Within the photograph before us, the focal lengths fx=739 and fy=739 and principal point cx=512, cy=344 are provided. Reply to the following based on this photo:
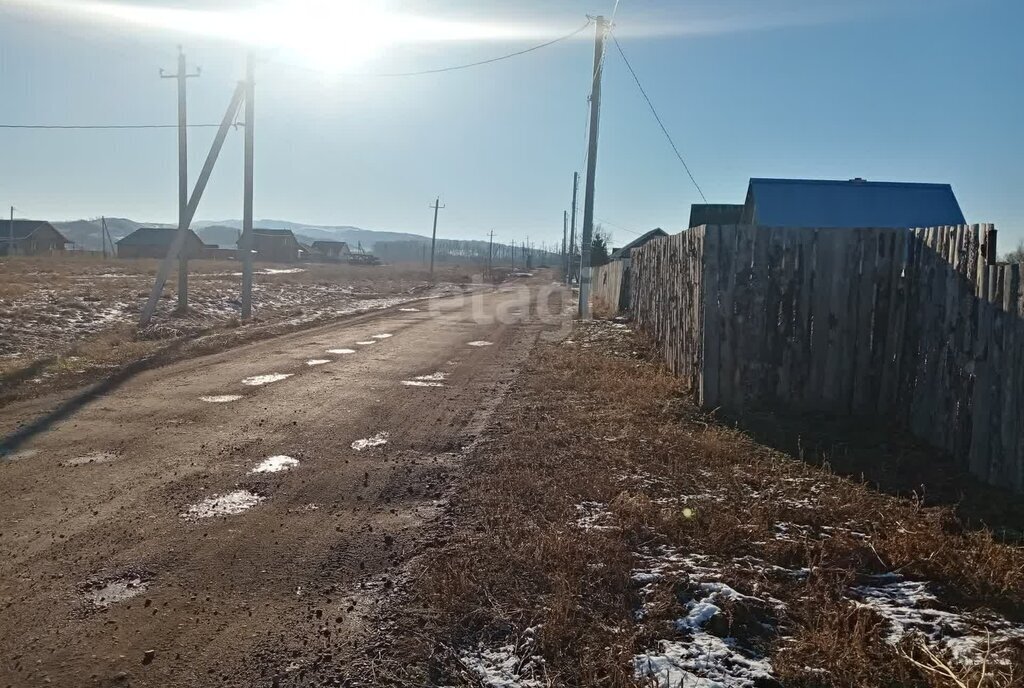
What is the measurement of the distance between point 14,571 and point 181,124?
1713 cm

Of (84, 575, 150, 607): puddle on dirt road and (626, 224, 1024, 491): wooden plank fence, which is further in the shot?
(626, 224, 1024, 491): wooden plank fence

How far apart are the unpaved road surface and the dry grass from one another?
36 centimetres

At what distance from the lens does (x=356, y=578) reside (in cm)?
370

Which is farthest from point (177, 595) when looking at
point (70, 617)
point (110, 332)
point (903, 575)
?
point (110, 332)

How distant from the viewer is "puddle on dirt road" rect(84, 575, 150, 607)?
342 centimetres

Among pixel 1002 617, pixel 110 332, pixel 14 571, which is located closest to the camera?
A: pixel 1002 617

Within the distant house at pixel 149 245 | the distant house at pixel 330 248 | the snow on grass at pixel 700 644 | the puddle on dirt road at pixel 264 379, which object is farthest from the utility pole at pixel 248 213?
the distant house at pixel 330 248

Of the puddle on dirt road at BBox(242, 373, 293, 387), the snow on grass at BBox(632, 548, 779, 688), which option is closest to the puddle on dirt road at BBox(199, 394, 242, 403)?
the puddle on dirt road at BBox(242, 373, 293, 387)

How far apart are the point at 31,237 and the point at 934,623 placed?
92.0 meters

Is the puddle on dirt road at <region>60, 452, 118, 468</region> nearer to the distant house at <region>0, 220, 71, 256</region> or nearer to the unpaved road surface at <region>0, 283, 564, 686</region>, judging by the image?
the unpaved road surface at <region>0, 283, 564, 686</region>

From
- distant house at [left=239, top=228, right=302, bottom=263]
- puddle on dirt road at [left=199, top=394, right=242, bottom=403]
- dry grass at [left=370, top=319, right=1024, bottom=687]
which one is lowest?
puddle on dirt road at [left=199, top=394, right=242, bottom=403]

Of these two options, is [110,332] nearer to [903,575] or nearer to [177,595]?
[177,595]

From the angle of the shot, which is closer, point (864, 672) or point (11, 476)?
point (864, 672)

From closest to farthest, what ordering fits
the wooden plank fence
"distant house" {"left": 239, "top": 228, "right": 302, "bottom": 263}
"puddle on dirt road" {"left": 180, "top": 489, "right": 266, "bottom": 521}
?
"puddle on dirt road" {"left": 180, "top": 489, "right": 266, "bottom": 521} → the wooden plank fence → "distant house" {"left": 239, "top": 228, "right": 302, "bottom": 263}
